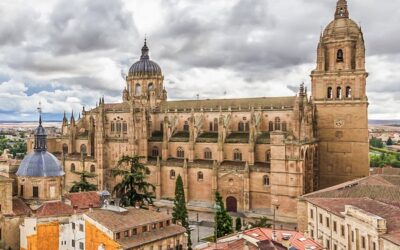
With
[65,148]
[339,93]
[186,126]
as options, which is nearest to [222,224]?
[339,93]

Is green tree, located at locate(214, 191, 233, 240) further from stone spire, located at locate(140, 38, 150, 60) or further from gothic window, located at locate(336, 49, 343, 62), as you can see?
stone spire, located at locate(140, 38, 150, 60)

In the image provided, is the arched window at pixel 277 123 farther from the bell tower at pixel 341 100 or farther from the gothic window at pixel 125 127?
the gothic window at pixel 125 127

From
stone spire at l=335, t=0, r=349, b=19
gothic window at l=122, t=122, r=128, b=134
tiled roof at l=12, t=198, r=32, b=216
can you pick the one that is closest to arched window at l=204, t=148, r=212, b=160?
gothic window at l=122, t=122, r=128, b=134

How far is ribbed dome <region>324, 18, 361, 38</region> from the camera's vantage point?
75.3 metres

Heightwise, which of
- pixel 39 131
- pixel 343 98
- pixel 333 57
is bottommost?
pixel 39 131

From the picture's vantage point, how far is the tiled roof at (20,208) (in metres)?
52.4

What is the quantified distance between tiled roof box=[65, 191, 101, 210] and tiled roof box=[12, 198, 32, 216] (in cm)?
471

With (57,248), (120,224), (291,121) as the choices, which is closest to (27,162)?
(57,248)

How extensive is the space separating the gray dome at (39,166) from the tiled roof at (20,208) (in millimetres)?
3467

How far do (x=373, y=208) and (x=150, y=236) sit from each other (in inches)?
844

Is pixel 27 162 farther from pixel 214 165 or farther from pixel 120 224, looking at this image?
pixel 214 165

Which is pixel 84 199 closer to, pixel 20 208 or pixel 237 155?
pixel 20 208

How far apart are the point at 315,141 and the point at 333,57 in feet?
47.1

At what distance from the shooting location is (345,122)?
75.4 m
